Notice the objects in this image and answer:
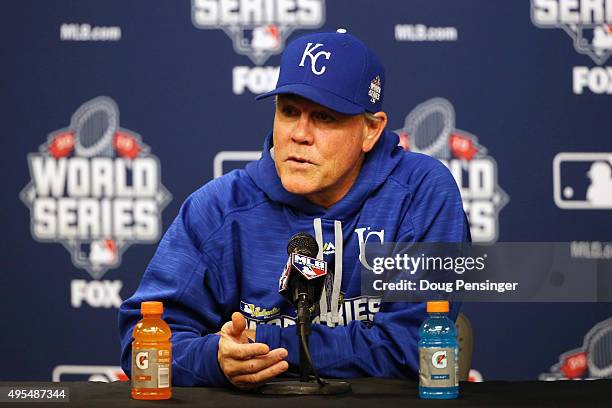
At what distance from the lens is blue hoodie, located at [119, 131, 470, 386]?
8.43 feet

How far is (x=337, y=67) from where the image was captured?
2646 millimetres

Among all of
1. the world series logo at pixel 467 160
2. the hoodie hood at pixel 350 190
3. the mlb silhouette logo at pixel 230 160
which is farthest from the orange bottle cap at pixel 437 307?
the mlb silhouette logo at pixel 230 160

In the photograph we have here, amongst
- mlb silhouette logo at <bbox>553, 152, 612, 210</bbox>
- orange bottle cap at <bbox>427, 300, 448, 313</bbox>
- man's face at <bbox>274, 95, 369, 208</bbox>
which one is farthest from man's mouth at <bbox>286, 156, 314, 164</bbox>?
mlb silhouette logo at <bbox>553, 152, 612, 210</bbox>

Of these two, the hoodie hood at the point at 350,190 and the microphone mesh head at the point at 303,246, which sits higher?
the hoodie hood at the point at 350,190

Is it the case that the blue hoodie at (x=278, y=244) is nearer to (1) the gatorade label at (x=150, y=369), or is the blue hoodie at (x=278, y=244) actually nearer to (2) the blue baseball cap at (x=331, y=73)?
(2) the blue baseball cap at (x=331, y=73)

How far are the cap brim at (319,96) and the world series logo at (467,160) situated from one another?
1286 millimetres

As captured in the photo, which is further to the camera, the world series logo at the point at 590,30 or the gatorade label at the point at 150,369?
the world series logo at the point at 590,30

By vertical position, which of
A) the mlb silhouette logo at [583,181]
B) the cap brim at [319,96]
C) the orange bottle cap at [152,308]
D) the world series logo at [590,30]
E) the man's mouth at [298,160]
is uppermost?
the world series logo at [590,30]

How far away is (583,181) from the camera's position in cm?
388

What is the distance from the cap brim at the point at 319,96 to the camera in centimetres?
257

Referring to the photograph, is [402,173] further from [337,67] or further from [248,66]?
[248,66]

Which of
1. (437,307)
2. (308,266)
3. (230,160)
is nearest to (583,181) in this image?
(230,160)

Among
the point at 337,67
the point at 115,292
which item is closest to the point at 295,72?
the point at 337,67

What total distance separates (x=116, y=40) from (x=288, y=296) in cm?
207
